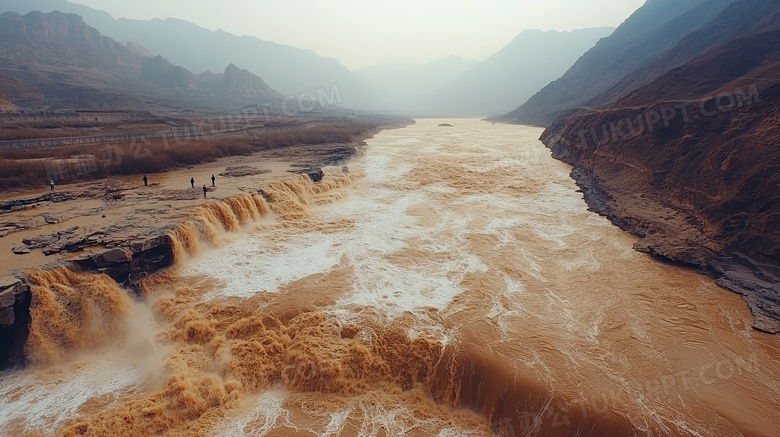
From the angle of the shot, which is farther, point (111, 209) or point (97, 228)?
point (111, 209)

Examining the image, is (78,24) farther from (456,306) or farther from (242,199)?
(456,306)

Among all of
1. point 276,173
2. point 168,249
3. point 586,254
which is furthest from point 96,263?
point 586,254

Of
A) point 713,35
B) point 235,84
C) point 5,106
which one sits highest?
point 235,84

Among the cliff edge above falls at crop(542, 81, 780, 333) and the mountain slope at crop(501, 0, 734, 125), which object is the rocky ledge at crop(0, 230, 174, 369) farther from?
the mountain slope at crop(501, 0, 734, 125)

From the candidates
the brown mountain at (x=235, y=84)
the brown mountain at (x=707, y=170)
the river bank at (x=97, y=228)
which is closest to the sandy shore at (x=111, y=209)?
the river bank at (x=97, y=228)

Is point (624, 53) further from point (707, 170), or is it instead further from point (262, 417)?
point (262, 417)

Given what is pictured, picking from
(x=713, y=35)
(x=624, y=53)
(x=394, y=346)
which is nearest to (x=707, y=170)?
(x=394, y=346)
